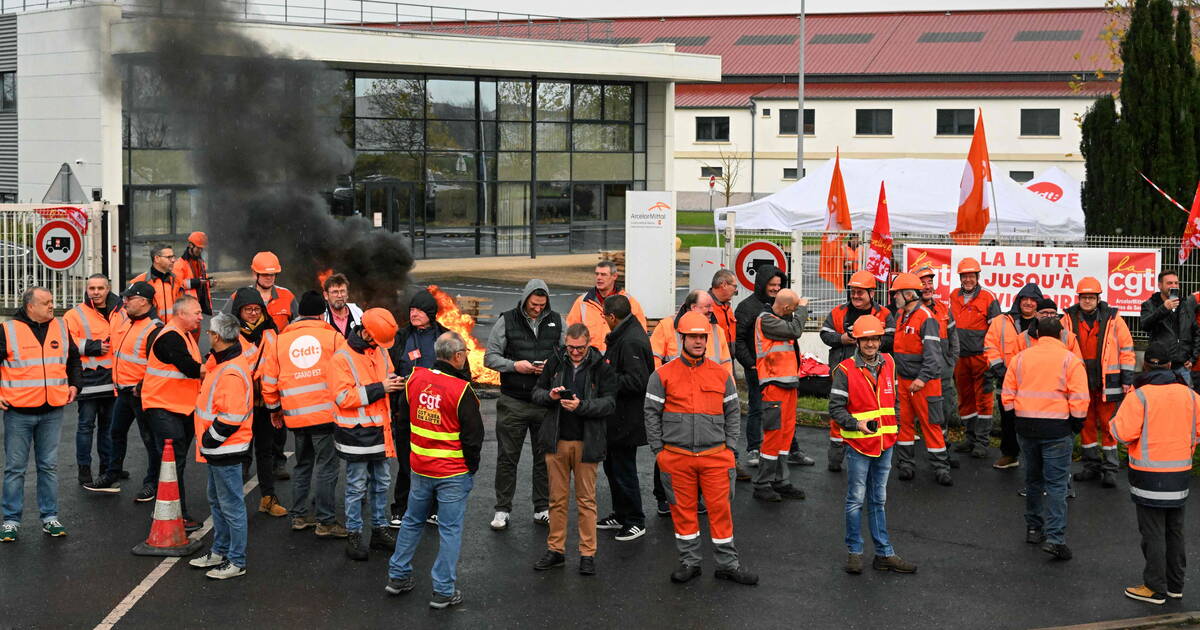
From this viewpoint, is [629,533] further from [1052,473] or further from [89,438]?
[89,438]

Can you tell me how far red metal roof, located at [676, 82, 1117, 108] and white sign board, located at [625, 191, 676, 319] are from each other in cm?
3601

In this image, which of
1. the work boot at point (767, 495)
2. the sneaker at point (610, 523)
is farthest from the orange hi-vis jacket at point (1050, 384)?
the sneaker at point (610, 523)

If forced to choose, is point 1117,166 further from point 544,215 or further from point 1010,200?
point 544,215

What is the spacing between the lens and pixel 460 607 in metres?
7.62

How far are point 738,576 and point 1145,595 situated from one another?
2586mm

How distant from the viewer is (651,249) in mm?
22734

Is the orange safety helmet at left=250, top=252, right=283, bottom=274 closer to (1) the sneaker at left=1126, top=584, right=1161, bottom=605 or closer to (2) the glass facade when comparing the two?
(1) the sneaker at left=1126, top=584, right=1161, bottom=605

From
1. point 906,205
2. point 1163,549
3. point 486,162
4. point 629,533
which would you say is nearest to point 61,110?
point 486,162

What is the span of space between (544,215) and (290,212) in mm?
17550

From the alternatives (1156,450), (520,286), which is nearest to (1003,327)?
(1156,450)

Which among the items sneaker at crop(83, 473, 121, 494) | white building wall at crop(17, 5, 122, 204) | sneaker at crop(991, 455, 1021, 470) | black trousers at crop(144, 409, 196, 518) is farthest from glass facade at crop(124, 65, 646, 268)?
sneaker at crop(991, 455, 1021, 470)

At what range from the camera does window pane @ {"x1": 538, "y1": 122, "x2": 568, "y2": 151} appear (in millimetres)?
38125

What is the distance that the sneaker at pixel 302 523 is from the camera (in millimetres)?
9172

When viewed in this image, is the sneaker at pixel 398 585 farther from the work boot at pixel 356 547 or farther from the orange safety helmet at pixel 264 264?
the orange safety helmet at pixel 264 264
